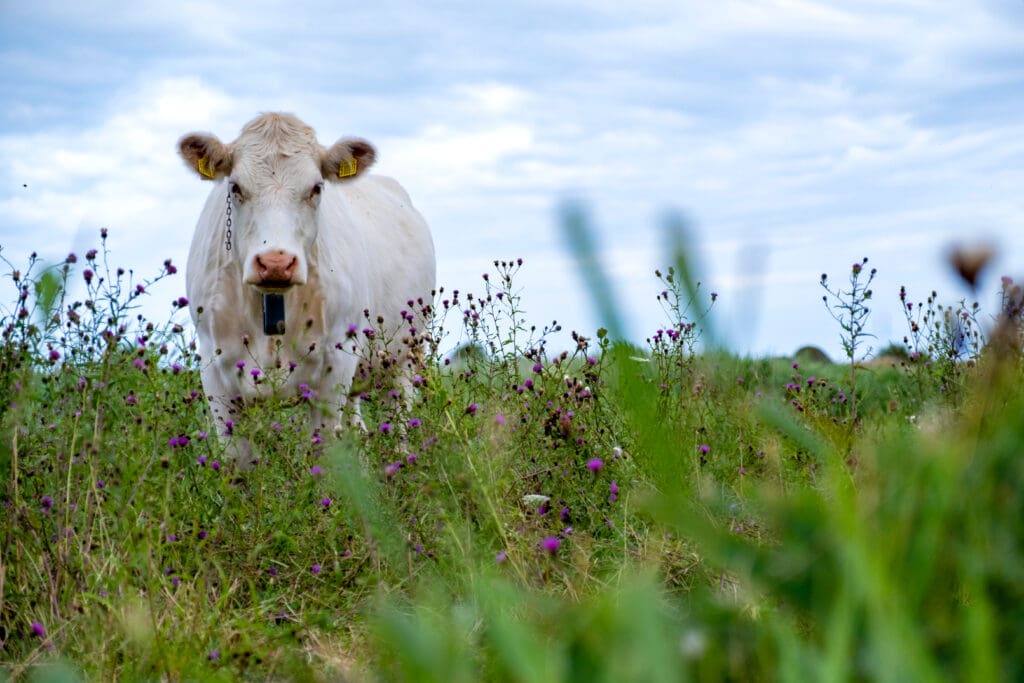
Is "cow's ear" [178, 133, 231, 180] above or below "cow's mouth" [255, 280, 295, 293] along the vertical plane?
above

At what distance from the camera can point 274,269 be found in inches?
207

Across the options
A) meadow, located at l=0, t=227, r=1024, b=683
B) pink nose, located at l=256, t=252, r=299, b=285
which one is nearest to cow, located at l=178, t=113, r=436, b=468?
pink nose, located at l=256, t=252, r=299, b=285

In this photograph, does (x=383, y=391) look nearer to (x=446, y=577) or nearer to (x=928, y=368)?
(x=446, y=577)

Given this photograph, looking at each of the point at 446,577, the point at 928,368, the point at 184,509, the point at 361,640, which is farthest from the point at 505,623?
the point at 928,368

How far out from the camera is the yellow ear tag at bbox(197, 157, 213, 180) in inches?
236

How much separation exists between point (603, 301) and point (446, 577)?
282 centimetres

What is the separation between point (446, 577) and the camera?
10.9 ft

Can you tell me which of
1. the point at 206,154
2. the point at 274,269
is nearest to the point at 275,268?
the point at 274,269

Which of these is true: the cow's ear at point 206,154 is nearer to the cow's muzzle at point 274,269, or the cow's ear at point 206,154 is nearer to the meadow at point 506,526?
the cow's muzzle at point 274,269

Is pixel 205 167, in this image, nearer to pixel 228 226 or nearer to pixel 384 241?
pixel 228 226

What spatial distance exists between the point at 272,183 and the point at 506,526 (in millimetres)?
3006

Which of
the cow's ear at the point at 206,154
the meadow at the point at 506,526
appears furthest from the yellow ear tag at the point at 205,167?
the meadow at the point at 506,526

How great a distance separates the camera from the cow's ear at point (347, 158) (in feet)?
20.3

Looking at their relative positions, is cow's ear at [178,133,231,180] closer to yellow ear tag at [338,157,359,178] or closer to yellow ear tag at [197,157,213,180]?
yellow ear tag at [197,157,213,180]
